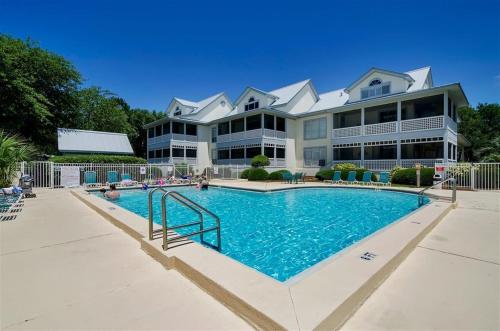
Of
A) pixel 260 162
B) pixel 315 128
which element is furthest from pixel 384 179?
pixel 260 162

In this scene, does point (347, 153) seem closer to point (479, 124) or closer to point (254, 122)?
point (254, 122)

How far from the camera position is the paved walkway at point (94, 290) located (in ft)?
7.49

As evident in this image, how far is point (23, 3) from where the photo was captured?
13.7 meters

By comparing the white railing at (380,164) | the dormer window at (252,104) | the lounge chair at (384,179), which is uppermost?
the dormer window at (252,104)

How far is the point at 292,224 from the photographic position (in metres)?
7.66

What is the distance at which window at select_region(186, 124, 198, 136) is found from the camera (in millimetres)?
30272

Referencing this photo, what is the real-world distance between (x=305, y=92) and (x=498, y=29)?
745 inches

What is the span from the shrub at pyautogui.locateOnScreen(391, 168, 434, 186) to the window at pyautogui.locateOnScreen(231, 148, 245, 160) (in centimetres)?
1606

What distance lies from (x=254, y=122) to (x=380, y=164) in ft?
44.7

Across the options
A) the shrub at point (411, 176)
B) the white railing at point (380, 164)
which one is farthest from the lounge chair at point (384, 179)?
the white railing at point (380, 164)

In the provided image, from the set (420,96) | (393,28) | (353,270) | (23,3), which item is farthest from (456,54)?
(23,3)

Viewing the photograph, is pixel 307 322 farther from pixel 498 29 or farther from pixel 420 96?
pixel 420 96

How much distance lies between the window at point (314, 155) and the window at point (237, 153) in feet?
24.4

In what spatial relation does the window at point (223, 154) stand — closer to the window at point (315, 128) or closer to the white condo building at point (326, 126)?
the white condo building at point (326, 126)
